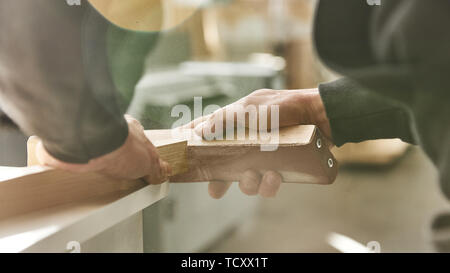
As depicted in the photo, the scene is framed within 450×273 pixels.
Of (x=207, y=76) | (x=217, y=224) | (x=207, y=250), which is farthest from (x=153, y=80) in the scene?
(x=217, y=224)

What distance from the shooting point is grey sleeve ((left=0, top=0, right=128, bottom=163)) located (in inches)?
13.2

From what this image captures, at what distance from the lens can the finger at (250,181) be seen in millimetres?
413

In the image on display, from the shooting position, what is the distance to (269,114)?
0.40 meters

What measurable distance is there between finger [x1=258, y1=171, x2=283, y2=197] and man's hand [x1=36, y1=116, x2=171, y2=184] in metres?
0.09

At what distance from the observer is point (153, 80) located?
0.39m

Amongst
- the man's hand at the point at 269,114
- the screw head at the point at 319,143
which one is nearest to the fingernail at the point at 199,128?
the man's hand at the point at 269,114

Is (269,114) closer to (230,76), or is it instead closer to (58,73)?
(230,76)

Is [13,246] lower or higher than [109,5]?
lower

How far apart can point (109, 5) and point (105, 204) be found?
169 mm

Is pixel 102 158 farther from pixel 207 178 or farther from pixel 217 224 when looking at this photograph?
pixel 217 224

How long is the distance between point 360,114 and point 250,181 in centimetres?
12

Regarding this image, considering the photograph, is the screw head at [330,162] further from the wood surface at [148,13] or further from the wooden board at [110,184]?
the wood surface at [148,13]

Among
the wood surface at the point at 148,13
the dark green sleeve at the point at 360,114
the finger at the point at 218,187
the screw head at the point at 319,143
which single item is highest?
the wood surface at the point at 148,13

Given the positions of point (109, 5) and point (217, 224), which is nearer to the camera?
point (109, 5)
